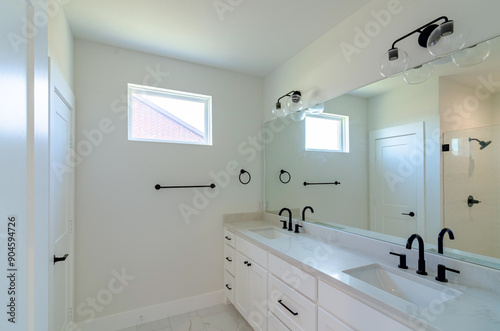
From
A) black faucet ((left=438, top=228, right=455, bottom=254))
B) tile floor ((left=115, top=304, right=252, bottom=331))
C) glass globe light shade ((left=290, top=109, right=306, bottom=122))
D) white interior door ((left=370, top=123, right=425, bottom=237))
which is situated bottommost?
tile floor ((left=115, top=304, right=252, bottom=331))

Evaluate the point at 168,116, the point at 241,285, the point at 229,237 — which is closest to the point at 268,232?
the point at 229,237

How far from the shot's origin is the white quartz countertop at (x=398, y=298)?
35.2 inches

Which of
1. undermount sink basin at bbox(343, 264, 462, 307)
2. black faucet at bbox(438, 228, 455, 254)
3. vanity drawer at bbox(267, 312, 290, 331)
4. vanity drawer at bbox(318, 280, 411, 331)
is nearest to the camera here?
vanity drawer at bbox(318, 280, 411, 331)

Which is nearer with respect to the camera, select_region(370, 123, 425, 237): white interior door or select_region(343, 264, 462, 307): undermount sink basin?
select_region(343, 264, 462, 307): undermount sink basin

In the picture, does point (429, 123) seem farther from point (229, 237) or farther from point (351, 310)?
point (229, 237)

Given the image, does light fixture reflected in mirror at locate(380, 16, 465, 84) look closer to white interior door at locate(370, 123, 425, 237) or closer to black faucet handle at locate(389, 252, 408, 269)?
white interior door at locate(370, 123, 425, 237)

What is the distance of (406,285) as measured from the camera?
4.21 feet

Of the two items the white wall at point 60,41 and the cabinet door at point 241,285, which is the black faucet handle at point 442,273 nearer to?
the cabinet door at point 241,285

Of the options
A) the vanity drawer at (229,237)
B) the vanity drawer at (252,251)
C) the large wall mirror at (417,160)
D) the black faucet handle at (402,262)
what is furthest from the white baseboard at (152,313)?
the black faucet handle at (402,262)

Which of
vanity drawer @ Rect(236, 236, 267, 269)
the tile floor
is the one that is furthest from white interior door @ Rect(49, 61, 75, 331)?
vanity drawer @ Rect(236, 236, 267, 269)

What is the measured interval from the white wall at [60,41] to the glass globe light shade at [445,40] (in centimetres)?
220

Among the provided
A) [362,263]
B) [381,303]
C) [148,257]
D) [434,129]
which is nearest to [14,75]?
[381,303]

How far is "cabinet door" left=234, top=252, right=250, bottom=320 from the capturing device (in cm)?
216

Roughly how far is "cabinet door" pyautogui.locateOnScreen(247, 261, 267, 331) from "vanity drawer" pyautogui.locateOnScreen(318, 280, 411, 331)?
0.65m
